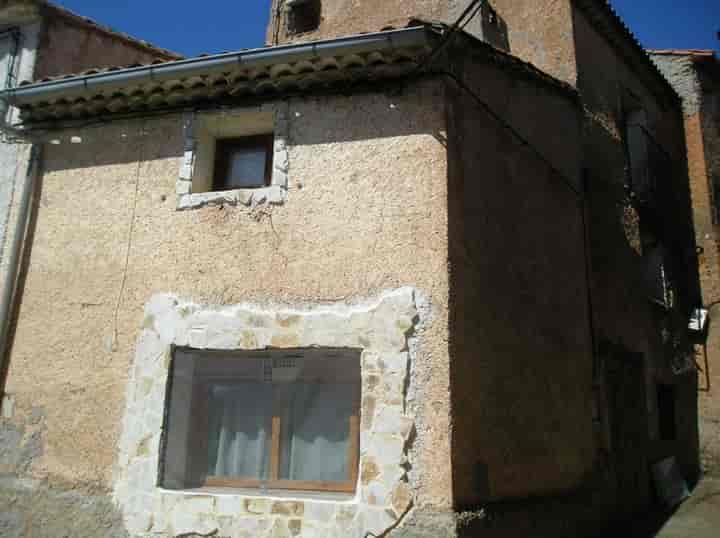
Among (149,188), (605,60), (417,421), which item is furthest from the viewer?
(605,60)

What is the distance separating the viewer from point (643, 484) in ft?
25.3

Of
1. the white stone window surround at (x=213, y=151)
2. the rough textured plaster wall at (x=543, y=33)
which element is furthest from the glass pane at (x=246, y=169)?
the rough textured plaster wall at (x=543, y=33)

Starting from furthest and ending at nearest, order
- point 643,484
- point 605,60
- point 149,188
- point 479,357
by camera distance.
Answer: point 605,60 < point 643,484 < point 149,188 < point 479,357

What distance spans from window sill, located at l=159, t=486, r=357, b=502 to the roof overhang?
10.6ft

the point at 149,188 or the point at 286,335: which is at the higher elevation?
the point at 149,188

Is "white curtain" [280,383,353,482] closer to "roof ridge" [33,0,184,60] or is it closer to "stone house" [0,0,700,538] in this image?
"stone house" [0,0,700,538]

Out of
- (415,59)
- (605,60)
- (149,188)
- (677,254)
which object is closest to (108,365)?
(149,188)

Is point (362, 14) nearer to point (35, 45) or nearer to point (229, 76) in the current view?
point (35, 45)

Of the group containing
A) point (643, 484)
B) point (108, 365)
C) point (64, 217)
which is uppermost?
point (64, 217)

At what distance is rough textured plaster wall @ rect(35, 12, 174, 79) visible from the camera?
7.02 m

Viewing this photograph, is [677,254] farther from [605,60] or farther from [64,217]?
[64,217]

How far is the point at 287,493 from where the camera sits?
→ 4.92 m

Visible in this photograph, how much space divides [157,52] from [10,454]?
5779mm

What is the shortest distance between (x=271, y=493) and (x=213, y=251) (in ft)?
6.43
